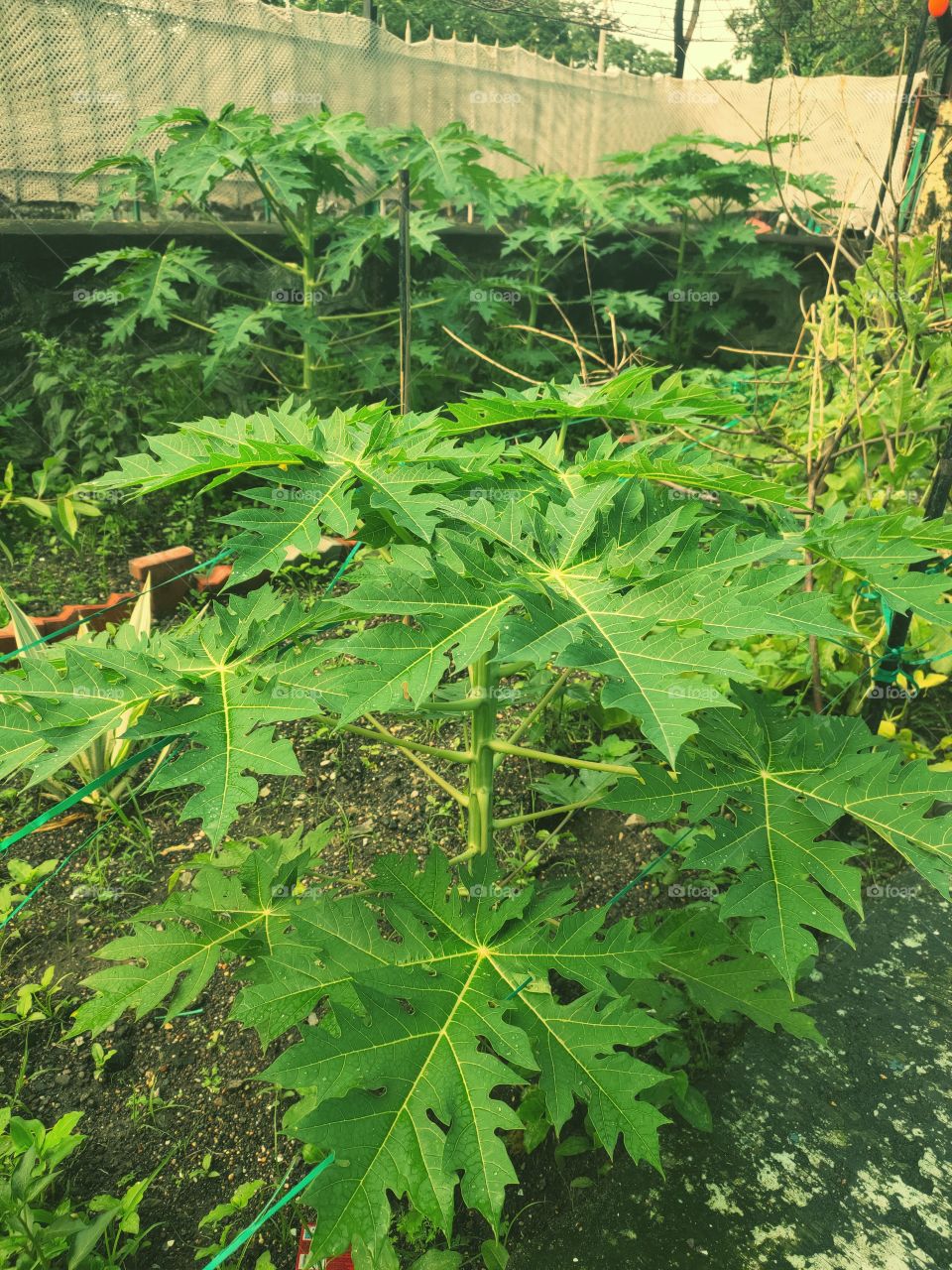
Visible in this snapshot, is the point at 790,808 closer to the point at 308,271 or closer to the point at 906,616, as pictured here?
the point at 906,616

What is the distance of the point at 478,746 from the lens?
159 cm

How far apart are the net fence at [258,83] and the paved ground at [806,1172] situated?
281cm

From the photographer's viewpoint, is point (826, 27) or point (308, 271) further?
point (826, 27)

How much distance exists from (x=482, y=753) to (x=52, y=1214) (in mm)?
1067

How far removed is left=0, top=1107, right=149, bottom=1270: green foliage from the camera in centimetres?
135

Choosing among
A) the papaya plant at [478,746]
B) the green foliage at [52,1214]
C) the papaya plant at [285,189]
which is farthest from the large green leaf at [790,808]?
the papaya plant at [285,189]

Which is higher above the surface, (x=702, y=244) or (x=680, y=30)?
(x=680, y=30)

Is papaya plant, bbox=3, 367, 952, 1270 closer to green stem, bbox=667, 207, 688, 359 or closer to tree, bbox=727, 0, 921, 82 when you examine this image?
tree, bbox=727, 0, 921, 82

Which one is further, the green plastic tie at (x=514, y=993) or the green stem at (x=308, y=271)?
Result: the green stem at (x=308, y=271)

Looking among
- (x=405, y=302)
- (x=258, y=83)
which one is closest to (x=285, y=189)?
(x=405, y=302)

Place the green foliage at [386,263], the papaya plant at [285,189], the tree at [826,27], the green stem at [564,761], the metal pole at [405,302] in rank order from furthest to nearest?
1. the tree at [826,27]
2. the green foliage at [386,263]
3. the papaya plant at [285,189]
4. the metal pole at [405,302]
5. the green stem at [564,761]

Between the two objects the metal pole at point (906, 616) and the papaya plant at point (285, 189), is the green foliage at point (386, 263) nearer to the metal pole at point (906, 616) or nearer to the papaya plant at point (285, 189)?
the papaya plant at point (285, 189)

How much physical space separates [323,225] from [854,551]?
149 inches

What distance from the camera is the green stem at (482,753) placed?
1489mm
